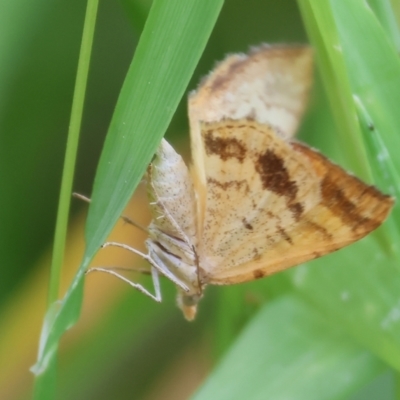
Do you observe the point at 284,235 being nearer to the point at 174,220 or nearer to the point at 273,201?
the point at 273,201

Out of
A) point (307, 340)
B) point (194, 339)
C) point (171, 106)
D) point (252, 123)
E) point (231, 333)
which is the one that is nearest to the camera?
point (171, 106)

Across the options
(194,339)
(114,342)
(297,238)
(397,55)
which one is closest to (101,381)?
(114,342)

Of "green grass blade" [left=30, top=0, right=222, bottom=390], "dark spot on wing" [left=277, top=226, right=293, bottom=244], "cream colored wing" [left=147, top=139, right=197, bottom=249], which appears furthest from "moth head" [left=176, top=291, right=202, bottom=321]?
"green grass blade" [left=30, top=0, right=222, bottom=390]

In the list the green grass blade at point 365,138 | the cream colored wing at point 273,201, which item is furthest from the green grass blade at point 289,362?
the cream colored wing at point 273,201

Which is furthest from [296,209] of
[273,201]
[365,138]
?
[365,138]

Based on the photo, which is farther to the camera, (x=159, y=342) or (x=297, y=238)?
(x=159, y=342)

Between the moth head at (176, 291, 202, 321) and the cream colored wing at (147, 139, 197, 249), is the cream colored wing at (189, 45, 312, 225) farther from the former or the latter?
the moth head at (176, 291, 202, 321)

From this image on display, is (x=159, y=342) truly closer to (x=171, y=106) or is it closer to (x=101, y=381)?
(x=101, y=381)
